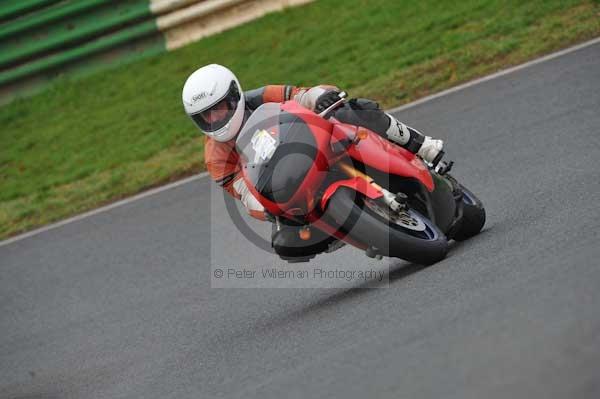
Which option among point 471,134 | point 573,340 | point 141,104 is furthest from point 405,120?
point 573,340

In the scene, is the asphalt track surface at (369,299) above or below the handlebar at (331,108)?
below

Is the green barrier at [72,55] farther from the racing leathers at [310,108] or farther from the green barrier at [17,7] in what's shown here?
the racing leathers at [310,108]

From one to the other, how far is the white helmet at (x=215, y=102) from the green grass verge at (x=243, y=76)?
5113mm

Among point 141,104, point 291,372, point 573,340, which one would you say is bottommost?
point 141,104

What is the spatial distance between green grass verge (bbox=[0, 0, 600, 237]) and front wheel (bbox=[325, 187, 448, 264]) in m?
5.41

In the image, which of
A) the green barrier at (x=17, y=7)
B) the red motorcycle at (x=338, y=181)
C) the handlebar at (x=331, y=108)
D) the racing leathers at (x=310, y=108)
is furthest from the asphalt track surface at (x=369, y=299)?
the green barrier at (x=17, y=7)

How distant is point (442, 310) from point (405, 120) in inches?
222

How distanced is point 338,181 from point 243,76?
793 centimetres

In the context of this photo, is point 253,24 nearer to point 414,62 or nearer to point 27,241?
point 414,62

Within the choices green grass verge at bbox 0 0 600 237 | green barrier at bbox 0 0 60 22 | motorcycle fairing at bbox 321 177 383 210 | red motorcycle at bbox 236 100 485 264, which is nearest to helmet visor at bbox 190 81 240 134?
red motorcycle at bbox 236 100 485 264

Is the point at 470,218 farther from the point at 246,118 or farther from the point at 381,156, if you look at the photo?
the point at 246,118

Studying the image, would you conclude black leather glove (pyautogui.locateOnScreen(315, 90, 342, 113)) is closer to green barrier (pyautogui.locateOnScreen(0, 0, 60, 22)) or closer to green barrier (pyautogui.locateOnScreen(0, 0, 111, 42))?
green barrier (pyautogui.locateOnScreen(0, 0, 111, 42))

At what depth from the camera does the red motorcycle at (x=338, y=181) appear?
602 centimetres

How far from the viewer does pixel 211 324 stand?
7.12 metres
